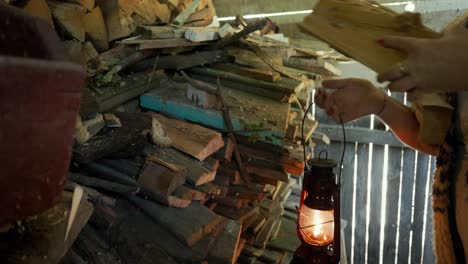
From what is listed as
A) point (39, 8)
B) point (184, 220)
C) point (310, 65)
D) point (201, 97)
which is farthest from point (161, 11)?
point (184, 220)

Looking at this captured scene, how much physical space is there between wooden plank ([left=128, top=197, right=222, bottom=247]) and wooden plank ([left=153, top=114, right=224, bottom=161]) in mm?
401

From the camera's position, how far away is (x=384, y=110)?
2.17 meters

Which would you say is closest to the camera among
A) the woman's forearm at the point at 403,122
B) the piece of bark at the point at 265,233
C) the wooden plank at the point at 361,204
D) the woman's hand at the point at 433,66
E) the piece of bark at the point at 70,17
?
the woman's hand at the point at 433,66

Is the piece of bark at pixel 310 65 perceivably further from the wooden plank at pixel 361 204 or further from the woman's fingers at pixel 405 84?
the woman's fingers at pixel 405 84

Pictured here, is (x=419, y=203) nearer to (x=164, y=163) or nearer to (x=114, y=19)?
(x=164, y=163)

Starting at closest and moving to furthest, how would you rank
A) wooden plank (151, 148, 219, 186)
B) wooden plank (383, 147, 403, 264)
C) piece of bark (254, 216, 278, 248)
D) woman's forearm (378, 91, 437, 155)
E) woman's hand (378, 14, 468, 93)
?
woman's hand (378, 14, 468, 93)
woman's forearm (378, 91, 437, 155)
wooden plank (151, 148, 219, 186)
piece of bark (254, 216, 278, 248)
wooden plank (383, 147, 403, 264)

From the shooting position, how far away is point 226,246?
8.25 feet

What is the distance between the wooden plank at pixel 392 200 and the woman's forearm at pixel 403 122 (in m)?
3.37

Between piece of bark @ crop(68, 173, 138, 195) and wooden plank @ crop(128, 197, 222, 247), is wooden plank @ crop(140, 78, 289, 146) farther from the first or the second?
piece of bark @ crop(68, 173, 138, 195)

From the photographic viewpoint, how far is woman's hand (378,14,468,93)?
4.38 ft

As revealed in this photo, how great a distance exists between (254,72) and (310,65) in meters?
1.25

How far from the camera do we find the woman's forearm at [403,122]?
6.97 feet

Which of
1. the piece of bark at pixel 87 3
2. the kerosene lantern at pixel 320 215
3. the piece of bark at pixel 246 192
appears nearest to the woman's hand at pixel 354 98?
the kerosene lantern at pixel 320 215

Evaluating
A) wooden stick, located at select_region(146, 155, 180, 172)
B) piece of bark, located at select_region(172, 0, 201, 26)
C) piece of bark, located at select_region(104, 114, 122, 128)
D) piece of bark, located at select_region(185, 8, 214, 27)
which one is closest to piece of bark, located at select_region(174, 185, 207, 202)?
wooden stick, located at select_region(146, 155, 180, 172)
